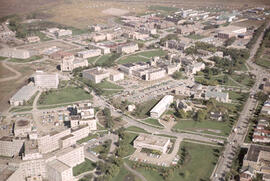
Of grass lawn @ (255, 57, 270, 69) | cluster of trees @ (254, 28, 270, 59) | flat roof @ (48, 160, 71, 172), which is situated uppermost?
cluster of trees @ (254, 28, 270, 59)

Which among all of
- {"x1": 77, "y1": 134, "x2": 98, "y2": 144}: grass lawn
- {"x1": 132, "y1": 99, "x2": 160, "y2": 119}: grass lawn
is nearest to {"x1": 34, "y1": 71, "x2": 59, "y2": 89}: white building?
{"x1": 132, "y1": 99, "x2": 160, "y2": 119}: grass lawn

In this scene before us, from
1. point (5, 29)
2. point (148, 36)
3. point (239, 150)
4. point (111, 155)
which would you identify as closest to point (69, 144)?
point (111, 155)

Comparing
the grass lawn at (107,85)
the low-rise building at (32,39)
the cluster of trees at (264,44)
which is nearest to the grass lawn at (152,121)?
the grass lawn at (107,85)

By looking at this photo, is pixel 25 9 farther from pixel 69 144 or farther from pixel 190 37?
pixel 69 144

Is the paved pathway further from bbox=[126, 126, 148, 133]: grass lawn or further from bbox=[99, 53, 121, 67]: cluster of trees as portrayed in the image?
bbox=[99, 53, 121, 67]: cluster of trees

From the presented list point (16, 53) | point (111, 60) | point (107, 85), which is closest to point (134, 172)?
point (107, 85)

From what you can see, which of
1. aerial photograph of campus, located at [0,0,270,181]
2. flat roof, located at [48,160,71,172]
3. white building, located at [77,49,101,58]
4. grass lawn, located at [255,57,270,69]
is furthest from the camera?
white building, located at [77,49,101,58]
